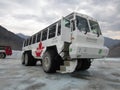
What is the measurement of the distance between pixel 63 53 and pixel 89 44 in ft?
3.80

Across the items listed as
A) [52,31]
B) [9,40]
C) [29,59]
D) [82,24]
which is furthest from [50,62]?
[9,40]

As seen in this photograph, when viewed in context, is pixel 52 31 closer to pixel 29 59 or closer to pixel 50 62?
pixel 50 62

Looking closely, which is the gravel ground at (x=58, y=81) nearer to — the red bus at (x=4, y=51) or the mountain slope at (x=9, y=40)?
the red bus at (x=4, y=51)

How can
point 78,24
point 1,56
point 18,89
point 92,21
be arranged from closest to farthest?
1. point 18,89
2. point 78,24
3. point 92,21
4. point 1,56

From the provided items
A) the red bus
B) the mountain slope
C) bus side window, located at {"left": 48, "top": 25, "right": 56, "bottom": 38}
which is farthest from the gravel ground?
the mountain slope

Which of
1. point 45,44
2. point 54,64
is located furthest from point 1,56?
point 54,64

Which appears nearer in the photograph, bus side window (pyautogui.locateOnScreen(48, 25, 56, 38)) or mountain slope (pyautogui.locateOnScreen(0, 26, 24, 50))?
bus side window (pyautogui.locateOnScreen(48, 25, 56, 38))

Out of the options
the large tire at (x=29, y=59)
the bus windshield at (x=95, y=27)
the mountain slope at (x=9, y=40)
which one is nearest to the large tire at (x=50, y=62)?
the bus windshield at (x=95, y=27)

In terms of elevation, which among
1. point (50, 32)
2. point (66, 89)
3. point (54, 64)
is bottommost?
point (66, 89)

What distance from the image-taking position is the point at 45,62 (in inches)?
292

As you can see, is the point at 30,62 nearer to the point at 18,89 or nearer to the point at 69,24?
the point at 69,24

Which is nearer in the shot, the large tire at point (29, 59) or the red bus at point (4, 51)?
the large tire at point (29, 59)

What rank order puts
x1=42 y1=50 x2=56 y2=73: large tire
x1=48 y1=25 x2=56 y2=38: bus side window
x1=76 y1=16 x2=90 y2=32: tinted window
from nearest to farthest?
x1=76 y1=16 x2=90 y2=32: tinted window → x1=42 y1=50 x2=56 y2=73: large tire → x1=48 y1=25 x2=56 y2=38: bus side window

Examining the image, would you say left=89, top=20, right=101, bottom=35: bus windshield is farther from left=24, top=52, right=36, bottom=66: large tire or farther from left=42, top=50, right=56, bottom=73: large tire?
left=24, top=52, right=36, bottom=66: large tire
